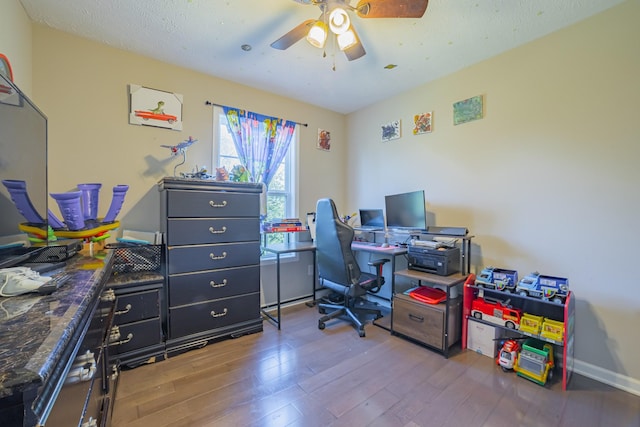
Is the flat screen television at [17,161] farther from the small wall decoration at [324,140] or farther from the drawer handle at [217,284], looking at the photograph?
the small wall decoration at [324,140]

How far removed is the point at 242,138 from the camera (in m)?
2.90

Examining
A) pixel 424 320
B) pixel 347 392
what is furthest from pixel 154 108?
pixel 424 320

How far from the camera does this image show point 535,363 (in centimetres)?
183

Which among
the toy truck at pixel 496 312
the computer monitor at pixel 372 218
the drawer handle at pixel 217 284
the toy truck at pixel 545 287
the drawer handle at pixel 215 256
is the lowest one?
the toy truck at pixel 496 312

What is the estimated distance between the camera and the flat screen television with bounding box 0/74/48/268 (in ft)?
3.19

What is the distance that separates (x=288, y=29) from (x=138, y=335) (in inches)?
101

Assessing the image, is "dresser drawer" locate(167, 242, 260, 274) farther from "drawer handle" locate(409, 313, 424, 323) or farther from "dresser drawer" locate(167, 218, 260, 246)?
"drawer handle" locate(409, 313, 424, 323)

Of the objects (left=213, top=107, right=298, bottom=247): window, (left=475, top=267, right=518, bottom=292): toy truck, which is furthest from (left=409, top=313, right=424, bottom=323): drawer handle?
(left=213, top=107, right=298, bottom=247): window

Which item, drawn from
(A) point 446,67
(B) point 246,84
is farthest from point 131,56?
(A) point 446,67

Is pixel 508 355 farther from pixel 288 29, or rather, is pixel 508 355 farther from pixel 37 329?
pixel 288 29

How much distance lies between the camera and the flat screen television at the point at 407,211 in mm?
2674

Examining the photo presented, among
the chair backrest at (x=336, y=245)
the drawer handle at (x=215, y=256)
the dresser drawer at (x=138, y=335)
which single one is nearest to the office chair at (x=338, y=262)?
the chair backrest at (x=336, y=245)

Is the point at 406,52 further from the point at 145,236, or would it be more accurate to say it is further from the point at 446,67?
the point at 145,236

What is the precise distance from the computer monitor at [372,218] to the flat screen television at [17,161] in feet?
9.10
